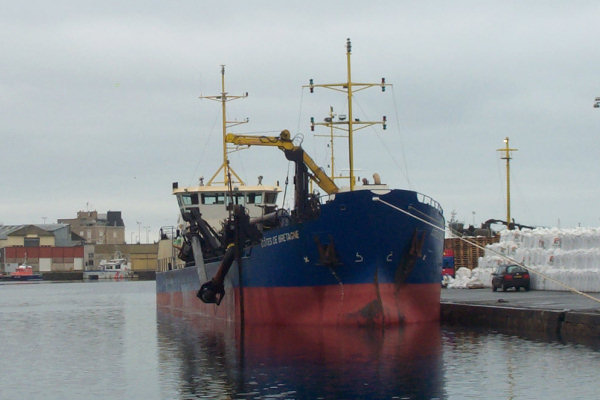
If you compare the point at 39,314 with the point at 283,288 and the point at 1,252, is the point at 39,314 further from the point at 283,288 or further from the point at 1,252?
the point at 1,252

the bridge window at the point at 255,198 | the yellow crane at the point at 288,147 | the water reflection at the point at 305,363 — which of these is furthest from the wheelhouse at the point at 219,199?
the water reflection at the point at 305,363

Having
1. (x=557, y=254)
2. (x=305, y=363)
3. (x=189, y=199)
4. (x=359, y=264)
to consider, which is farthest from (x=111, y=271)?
(x=305, y=363)

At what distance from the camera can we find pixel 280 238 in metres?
30.2

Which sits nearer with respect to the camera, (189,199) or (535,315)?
(535,315)

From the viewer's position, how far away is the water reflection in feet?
62.1

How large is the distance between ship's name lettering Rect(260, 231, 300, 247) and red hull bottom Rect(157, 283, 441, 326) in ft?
4.69

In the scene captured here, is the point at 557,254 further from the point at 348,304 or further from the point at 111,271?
the point at 111,271

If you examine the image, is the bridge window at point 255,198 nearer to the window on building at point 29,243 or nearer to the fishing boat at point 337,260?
the fishing boat at point 337,260

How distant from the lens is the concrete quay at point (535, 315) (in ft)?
78.9

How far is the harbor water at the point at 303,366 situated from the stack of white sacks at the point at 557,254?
29.7 feet

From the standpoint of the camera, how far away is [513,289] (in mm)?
41438

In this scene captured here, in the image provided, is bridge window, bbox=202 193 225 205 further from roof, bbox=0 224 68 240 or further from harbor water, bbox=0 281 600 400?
roof, bbox=0 224 68 240

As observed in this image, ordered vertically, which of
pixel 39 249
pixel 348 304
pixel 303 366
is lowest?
pixel 303 366

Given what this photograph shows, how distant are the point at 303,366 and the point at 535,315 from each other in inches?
293
